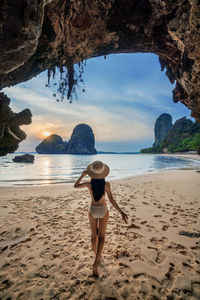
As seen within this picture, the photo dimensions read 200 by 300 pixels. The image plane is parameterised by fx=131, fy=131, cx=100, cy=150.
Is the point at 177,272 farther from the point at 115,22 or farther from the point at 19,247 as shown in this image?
the point at 115,22

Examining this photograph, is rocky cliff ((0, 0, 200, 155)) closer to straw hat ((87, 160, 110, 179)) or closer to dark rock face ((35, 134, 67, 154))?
straw hat ((87, 160, 110, 179))

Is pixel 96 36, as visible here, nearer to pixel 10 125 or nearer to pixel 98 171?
pixel 10 125

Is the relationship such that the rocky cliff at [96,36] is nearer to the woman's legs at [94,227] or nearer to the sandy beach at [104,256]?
the woman's legs at [94,227]

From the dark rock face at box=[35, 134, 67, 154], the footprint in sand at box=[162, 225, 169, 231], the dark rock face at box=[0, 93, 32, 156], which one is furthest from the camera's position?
the dark rock face at box=[35, 134, 67, 154]

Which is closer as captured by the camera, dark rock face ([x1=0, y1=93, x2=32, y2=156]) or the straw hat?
the straw hat

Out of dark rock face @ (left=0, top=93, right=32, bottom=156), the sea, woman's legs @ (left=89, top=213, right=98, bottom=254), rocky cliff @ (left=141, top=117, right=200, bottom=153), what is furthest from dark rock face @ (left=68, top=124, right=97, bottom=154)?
woman's legs @ (left=89, top=213, right=98, bottom=254)

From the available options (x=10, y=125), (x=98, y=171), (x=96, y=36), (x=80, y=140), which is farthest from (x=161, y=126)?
(x=98, y=171)

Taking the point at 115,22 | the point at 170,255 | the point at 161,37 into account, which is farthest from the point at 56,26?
the point at 170,255

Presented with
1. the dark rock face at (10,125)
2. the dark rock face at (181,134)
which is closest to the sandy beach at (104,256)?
the dark rock face at (10,125)

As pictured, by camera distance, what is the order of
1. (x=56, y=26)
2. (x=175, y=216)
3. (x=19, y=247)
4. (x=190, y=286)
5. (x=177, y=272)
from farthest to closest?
(x=56, y=26), (x=175, y=216), (x=19, y=247), (x=177, y=272), (x=190, y=286)

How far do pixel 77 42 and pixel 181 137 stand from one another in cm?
9469

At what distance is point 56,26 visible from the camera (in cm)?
630

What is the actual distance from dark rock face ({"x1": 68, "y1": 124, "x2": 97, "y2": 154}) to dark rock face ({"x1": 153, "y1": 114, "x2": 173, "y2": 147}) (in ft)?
264

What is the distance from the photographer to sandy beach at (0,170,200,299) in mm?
2422
